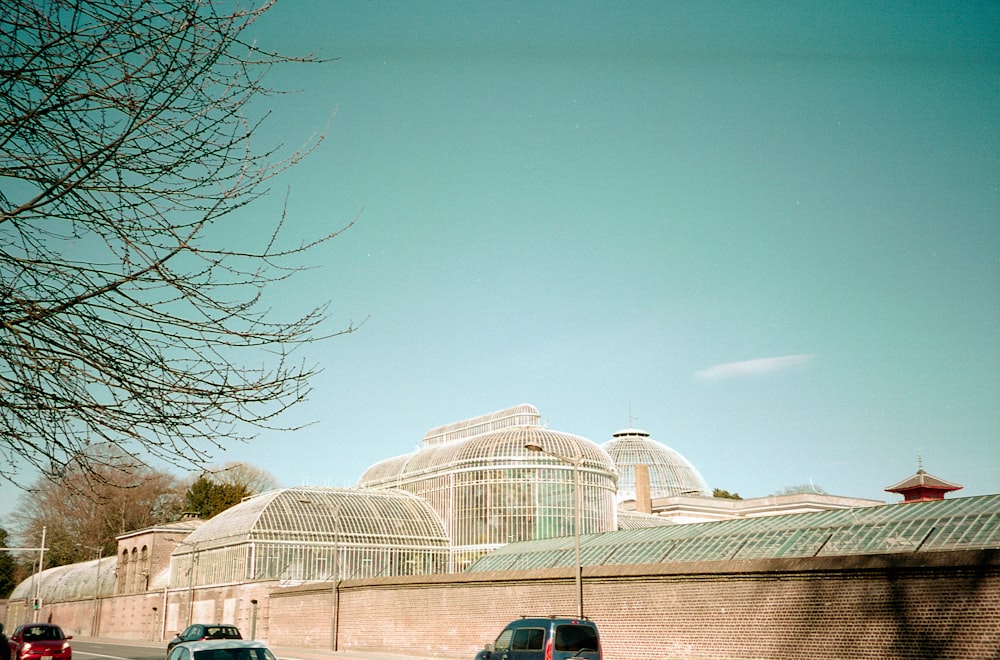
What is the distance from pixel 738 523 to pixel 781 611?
8.25 metres

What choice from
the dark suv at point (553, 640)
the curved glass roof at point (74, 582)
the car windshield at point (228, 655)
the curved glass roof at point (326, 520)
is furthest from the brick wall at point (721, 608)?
the curved glass roof at point (74, 582)

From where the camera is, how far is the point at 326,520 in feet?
177

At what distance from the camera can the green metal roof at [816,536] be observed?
78.2ft

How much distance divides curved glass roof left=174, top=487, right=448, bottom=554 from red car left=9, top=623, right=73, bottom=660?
2124 cm

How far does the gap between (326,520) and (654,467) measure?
53.2 meters

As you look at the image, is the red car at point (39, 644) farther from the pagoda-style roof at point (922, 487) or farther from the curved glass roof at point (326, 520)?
the pagoda-style roof at point (922, 487)

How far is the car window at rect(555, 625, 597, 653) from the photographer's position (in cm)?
1866

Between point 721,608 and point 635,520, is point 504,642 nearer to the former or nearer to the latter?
point 721,608

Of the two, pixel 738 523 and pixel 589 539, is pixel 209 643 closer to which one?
pixel 738 523

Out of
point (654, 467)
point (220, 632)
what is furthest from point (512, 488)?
point (654, 467)

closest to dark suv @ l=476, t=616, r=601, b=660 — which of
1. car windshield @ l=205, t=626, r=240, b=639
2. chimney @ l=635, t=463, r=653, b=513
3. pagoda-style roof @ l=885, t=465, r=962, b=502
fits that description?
car windshield @ l=205, t=626, r=240, b=639

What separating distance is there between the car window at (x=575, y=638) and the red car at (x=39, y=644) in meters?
17.9

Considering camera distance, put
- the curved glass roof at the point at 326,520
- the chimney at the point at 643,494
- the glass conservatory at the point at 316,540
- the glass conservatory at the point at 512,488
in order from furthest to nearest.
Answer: the chimney at the point at 643,494 → the glass conservatory at the point at 512,488 → the curved glass roof at the point at 326,520 → the glass conservatory at the point at 316,540

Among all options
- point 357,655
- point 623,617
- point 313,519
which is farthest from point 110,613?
point 623,617
